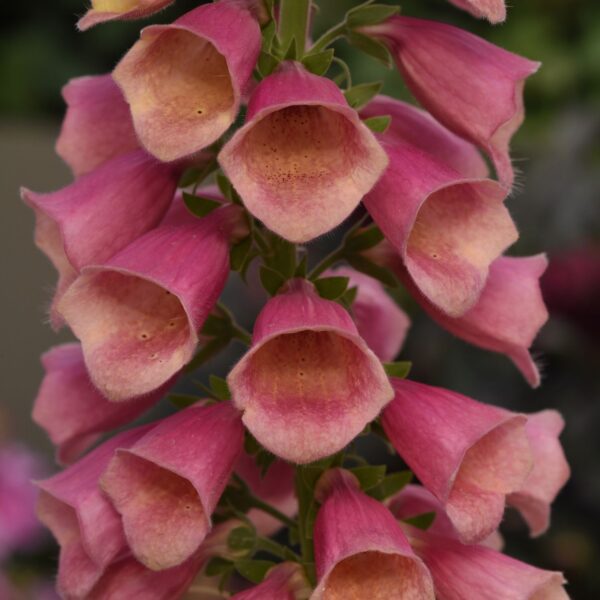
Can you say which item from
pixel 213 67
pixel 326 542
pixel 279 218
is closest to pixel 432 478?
pixel 326 542

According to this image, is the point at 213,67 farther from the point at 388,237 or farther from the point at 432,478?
the point at 432,478

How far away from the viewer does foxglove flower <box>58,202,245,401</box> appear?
0.93m

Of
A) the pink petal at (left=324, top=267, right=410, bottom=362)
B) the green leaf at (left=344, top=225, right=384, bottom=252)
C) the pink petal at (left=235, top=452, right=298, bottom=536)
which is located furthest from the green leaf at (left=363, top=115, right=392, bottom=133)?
the pink petal at (left=235, top=452, right=298, bottom=536)

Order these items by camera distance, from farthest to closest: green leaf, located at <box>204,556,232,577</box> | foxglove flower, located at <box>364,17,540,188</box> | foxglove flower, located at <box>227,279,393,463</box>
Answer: green leaf, located at <box>204,556,232,577</box>
foxglove flower, located at <box>364,17,540,188</box>
foxglove flower, located at <box>227,279,393,463</box>

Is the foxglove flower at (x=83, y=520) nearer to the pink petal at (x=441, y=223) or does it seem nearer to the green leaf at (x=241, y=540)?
the green leaf at (x=241, y=540)

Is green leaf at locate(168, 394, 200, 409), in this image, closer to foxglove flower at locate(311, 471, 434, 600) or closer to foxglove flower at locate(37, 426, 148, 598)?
foxglove flower at locate(37, 426, 148, 598)

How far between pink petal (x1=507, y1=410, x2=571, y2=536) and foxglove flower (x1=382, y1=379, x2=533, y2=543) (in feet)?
0.31

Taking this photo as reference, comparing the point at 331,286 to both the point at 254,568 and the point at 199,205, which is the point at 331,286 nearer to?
the point at 199,205

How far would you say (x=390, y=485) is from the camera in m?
1.07

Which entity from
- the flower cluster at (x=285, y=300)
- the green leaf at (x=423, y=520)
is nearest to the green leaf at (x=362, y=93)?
the flower cluster at (x=285, y=300)

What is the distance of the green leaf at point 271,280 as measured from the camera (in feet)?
3.35

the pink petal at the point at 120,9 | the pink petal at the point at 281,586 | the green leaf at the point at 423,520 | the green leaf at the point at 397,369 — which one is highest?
the pink petal at the point at 120,9

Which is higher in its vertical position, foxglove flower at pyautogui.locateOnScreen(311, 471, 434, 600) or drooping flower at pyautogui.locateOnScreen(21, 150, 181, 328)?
drooping flower at pyautogui.locateOnScreen(21, 150, 181, 328)

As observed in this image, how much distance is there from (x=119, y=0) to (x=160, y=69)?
0.20 feet
